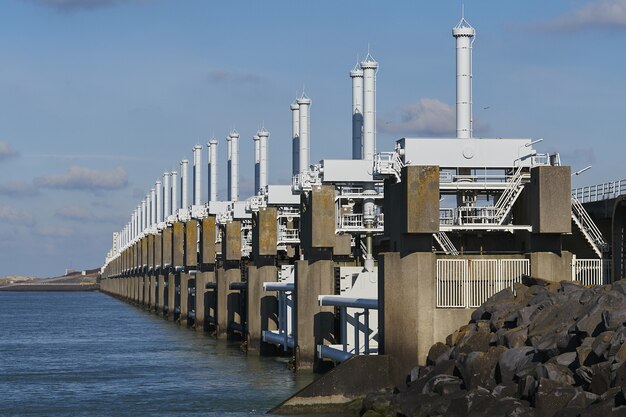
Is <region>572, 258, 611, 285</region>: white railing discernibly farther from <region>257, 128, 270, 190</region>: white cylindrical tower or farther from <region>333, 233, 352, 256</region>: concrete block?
<region>257, 128, 270, 190</region>: white cylindrical tower

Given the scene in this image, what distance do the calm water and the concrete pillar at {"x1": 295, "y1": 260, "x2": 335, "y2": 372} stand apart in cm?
93

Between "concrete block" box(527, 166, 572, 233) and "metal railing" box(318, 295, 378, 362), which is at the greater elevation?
"concrete block" box(527, 166, 572, 233)

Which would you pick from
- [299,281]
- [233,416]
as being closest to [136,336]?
[299,281]

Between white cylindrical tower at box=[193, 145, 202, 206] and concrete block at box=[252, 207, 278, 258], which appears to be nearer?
concrete block at box=[252, 207, 278, 258]

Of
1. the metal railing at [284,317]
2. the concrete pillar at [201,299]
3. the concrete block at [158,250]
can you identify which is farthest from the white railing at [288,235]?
the concrete block at [158,250]

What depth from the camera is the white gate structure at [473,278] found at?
3161 cm

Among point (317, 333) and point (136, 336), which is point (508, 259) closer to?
Answer: point (317, 333)

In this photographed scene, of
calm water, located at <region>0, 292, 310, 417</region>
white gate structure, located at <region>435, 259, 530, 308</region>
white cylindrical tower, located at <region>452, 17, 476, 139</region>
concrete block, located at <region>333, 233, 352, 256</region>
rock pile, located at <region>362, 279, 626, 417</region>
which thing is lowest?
calm water, located at <region>0, 292, 310, 417</region>

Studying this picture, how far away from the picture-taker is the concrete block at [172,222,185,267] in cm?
9066

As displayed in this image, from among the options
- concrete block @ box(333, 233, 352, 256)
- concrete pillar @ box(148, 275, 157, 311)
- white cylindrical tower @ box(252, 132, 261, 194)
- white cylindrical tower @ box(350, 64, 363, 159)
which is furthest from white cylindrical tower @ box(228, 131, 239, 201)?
concrete block @ box(333, 233, 352, 256)

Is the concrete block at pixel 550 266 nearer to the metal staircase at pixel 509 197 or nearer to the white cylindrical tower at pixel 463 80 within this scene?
the metal staircase at pixel 509 197

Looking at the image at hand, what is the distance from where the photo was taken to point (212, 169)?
116 m

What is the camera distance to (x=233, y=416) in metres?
33.3

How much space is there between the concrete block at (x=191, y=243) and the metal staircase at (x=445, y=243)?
39.2 m
